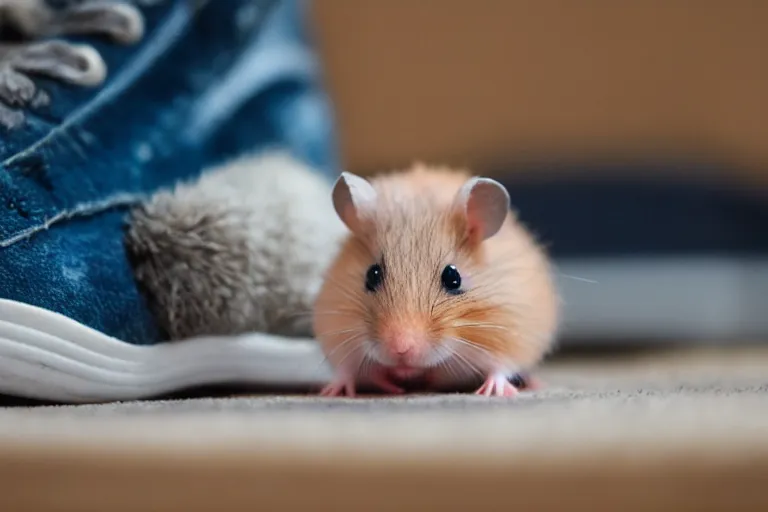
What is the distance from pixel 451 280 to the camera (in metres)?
1.12

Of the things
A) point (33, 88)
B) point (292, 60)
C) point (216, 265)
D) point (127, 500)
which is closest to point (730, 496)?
point (127, 500)

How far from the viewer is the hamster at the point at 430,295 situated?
3.57 feet

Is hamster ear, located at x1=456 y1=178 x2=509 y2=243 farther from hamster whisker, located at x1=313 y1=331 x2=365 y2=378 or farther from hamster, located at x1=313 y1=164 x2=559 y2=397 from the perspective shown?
hamster whisker, located at x1=313 y1=331 x2=365 y2=378

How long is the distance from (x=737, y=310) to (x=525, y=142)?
2.40 ft

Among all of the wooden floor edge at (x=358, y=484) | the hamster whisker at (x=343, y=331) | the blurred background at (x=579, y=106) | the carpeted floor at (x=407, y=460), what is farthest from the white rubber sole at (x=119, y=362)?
the blurred background at (x=579, y=106)

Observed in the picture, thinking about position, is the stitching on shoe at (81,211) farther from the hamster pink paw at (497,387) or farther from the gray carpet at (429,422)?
the hamster pink paw at (497,387)

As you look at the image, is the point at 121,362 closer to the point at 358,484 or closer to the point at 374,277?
the point at 374,277

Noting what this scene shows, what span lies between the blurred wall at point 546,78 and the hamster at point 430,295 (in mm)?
1342

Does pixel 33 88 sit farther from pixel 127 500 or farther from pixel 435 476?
pixel 435 476

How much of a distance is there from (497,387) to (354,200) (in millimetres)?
308

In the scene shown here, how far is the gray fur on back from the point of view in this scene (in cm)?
120

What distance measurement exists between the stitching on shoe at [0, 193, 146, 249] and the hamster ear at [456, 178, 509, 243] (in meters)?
0.46

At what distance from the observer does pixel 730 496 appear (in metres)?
0.64

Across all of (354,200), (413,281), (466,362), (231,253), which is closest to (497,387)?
(466,362)
